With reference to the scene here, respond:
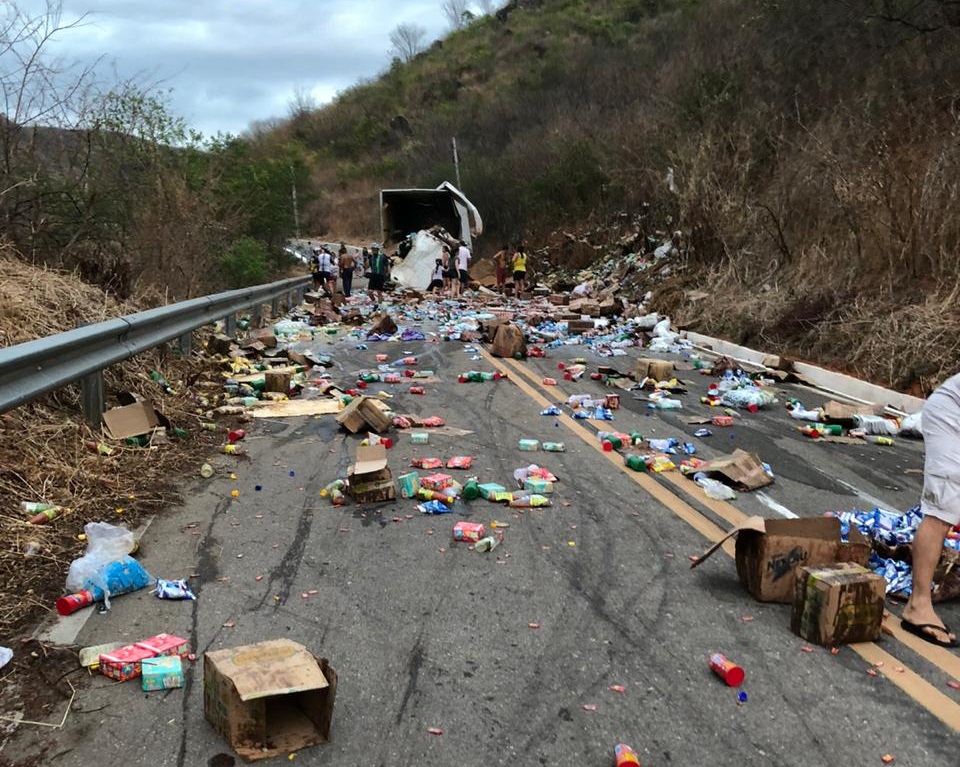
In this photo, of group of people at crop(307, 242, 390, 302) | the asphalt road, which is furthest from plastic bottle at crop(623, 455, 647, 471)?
group of people at crop(307, 242, 390, 302)

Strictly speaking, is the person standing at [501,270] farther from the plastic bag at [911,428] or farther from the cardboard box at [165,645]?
the cardboard box at [165,645]

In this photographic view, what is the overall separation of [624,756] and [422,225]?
30.5 meters

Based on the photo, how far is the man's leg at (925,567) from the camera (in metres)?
3.89

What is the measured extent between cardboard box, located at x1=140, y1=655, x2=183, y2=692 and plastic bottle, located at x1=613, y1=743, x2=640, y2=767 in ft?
5.60

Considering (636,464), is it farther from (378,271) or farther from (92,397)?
(378,271)

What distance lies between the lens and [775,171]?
1986 cm

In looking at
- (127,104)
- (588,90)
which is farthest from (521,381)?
(588,90)

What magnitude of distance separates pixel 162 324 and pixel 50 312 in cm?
127

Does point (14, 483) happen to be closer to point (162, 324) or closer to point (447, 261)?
point (162, 324)

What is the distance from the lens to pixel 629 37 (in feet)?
187

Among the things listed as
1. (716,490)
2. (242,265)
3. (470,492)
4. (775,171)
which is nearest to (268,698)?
(470,492)

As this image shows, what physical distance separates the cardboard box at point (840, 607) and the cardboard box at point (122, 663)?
2.88 meters

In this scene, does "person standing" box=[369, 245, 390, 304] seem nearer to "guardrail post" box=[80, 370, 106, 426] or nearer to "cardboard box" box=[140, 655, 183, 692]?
"guardrail post" box=[80, 370, 106, 426]

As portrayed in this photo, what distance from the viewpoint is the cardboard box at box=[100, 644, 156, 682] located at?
330 cm
